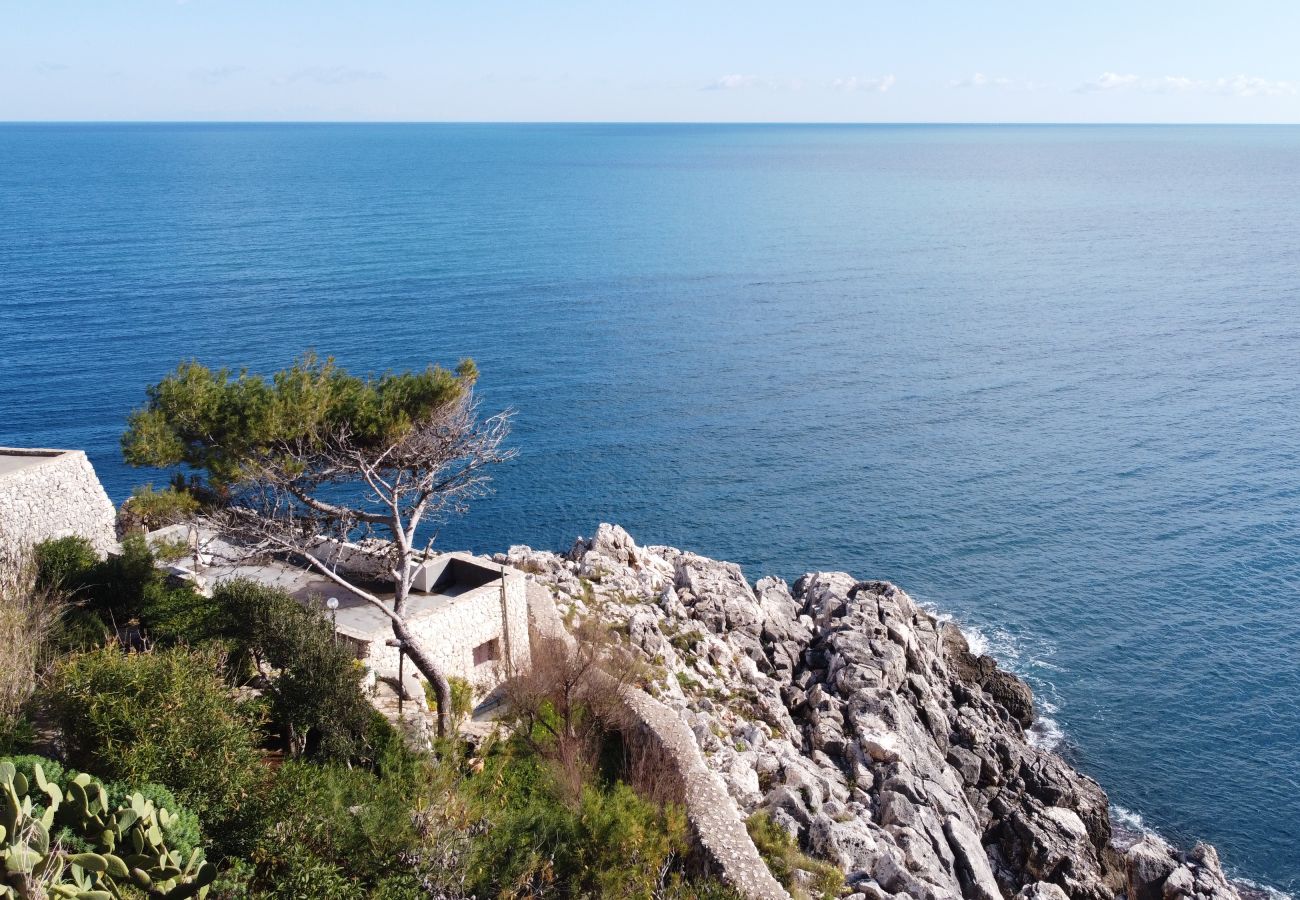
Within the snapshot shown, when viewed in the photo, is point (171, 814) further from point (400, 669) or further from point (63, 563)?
point (63, 563)

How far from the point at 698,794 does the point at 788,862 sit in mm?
3001

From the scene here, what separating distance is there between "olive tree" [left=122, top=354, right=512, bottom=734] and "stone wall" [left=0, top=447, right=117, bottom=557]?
556 centimetres

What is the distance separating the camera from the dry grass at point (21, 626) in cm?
2106

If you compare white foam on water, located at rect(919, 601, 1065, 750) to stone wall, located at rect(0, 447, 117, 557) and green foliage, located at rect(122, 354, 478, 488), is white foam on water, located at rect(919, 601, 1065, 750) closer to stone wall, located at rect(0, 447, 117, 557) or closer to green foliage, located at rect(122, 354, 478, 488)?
green foliage, located at rect(122, 354, 478, 488)

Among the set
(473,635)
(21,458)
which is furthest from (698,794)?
(21,458)

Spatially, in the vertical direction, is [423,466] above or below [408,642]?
above

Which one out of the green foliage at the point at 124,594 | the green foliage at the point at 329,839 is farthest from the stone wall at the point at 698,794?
the green foliage at the point at 124,594

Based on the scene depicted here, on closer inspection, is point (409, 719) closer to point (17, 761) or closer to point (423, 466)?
point (423, 466)

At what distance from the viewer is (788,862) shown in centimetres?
2634

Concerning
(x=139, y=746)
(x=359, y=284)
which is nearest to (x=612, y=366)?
(x=359, y=284)

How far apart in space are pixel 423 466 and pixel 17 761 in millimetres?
14827

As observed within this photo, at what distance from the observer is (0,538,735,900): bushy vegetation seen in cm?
1788

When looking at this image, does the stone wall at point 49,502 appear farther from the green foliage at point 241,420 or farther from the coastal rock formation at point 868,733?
the coastal rock formation at point 868,733

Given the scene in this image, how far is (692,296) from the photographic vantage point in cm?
11931
